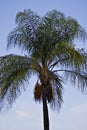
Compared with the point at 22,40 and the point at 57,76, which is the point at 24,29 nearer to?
the point at 22,40

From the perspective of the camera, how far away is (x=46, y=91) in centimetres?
2572

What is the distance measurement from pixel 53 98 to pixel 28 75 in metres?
2.03

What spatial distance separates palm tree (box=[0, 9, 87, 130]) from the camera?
25734mm

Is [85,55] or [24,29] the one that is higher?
[24,29]

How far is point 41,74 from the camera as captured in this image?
26016mm

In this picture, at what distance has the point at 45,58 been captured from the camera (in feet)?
86.1

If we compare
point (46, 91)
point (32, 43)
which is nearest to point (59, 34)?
point (32, 43)

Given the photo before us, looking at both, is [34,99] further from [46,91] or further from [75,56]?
[75,56]

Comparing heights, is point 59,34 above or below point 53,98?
above

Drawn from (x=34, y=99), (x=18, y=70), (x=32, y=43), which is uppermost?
(x=32, y=43)

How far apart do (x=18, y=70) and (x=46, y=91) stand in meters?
2.07

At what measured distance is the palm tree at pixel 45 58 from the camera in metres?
25.7

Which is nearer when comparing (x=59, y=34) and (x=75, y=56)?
(x=75, y=56)

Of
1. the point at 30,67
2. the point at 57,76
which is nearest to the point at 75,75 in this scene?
the point at 57,76
